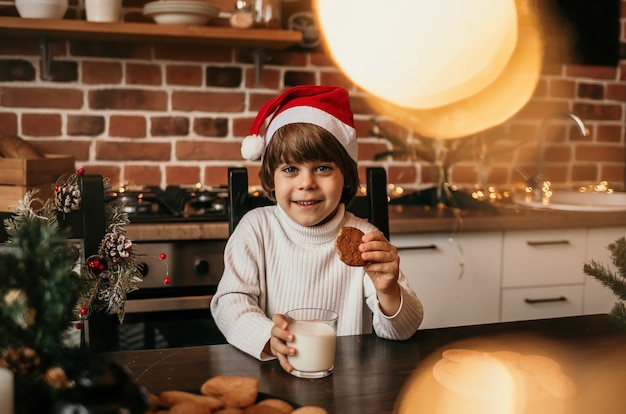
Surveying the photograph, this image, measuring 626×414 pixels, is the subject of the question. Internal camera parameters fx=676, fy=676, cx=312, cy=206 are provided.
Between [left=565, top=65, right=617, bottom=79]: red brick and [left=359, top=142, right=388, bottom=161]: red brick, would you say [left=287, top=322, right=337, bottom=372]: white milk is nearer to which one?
[left=359, top=142, right=388, bottom=161]: red brick

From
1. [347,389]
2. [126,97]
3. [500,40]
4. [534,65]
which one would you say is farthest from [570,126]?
[347,389]

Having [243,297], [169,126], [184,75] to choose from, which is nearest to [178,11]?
[184,75]

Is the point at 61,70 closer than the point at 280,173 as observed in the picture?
No

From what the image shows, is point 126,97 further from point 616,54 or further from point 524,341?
point 616,54

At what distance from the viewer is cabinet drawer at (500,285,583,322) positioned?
2.19 meters

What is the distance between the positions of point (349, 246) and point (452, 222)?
3.41 feet

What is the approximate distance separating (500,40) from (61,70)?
1.66 meters

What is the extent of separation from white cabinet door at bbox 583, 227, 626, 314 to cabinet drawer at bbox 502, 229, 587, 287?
3 cm

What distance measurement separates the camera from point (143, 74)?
2.32m

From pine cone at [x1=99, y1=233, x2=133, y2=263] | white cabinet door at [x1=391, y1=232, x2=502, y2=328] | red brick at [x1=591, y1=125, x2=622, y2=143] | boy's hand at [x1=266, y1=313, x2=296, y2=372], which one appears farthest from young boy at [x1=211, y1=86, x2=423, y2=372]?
red brick at [x1=591, y1=125, x2=622, y2=143]

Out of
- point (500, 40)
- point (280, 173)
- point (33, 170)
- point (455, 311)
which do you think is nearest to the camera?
point (280, 173)

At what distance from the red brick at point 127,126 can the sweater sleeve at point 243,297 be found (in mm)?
1019

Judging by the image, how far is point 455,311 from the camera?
2.15 meters

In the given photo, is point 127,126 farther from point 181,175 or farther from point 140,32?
point 140,32
